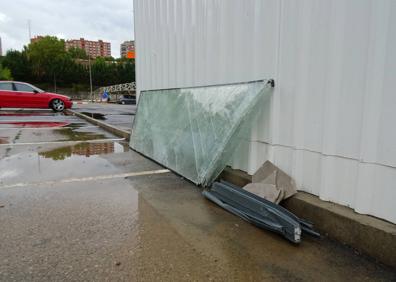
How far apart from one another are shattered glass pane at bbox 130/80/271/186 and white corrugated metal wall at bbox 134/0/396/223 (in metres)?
0.21

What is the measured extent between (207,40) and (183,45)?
0.82 metres

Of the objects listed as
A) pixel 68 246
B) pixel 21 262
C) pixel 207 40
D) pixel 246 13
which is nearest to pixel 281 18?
pixel 246 13

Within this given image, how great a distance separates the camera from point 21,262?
1978 mm

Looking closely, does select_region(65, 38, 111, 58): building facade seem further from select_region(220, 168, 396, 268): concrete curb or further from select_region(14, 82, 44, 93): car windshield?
select_region(220, 168, 396, 268): concrete curb

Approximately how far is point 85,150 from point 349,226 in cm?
514

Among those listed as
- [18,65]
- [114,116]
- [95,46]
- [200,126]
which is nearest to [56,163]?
[200,126]

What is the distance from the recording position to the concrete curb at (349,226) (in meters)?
1.99

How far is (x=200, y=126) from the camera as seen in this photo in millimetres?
3922

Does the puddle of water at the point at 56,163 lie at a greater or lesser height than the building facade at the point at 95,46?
lesser

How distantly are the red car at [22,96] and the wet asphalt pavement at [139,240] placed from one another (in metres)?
12.3

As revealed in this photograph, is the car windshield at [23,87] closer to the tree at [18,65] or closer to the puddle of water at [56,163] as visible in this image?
the puddle of water at [56,163]

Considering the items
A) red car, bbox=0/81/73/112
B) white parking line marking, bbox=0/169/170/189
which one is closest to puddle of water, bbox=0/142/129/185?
white parking line marking, bbox=0/169/170/189

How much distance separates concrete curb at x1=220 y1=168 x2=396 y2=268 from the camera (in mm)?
1990

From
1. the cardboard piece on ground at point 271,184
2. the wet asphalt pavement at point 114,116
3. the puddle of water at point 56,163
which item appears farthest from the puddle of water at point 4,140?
the cardboard piece on ground at point 271,184
